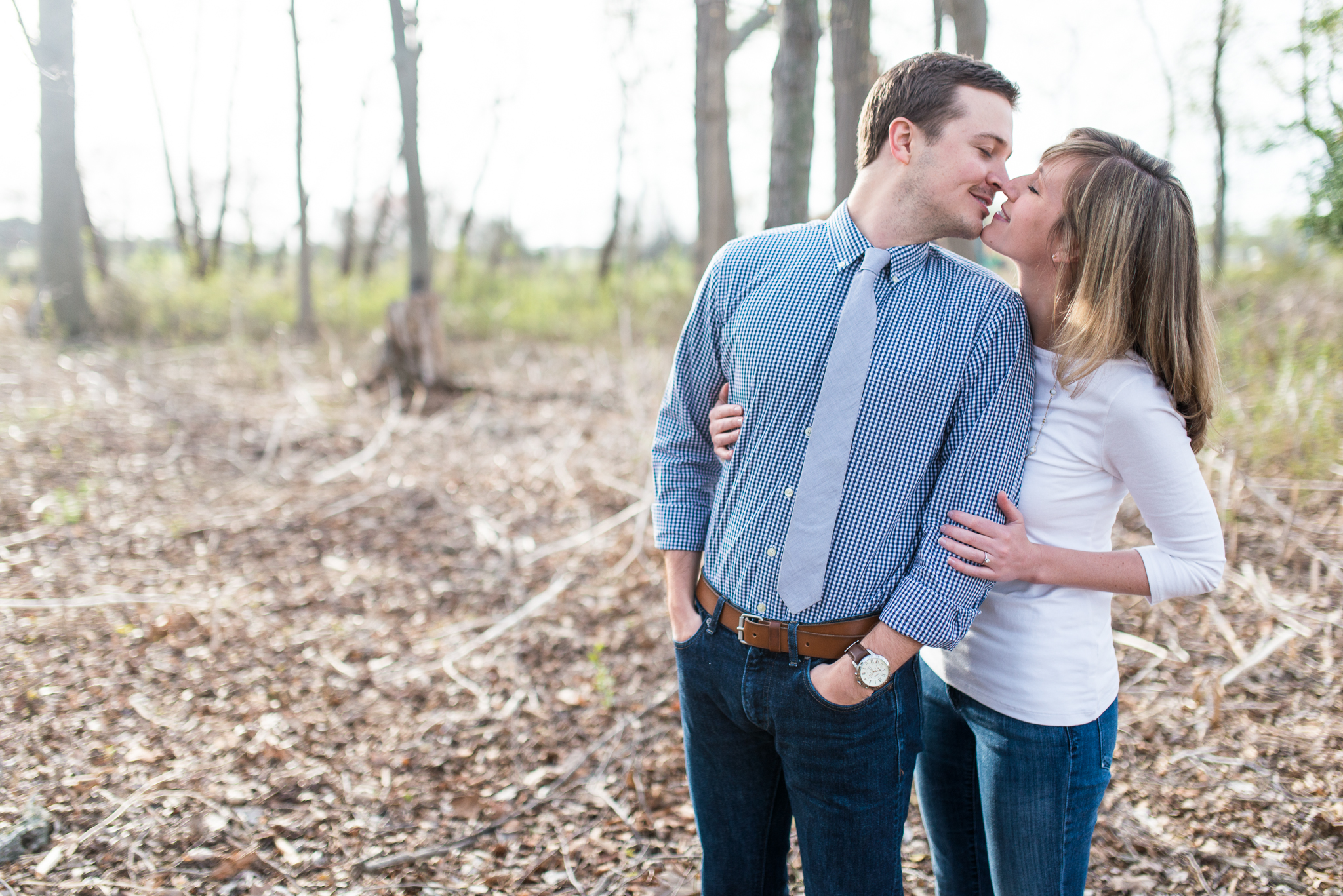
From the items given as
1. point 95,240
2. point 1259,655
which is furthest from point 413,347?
point 95,240

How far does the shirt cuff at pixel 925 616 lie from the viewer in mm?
1641

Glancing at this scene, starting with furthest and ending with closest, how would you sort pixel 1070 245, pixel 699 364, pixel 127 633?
1. pixel 127 633
2. pixel 699 364
3. pixel 1070 245

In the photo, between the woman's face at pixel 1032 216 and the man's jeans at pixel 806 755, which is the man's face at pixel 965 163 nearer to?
the woman's face at pixel 1032 216

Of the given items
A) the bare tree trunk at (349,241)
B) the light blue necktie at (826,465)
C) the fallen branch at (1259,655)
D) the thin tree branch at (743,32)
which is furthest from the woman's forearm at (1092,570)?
the bare tree trunk at (349,241)

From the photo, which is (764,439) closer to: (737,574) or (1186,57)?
(737,574)

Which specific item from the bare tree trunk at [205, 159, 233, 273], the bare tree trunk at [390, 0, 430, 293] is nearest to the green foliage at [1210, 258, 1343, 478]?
the bare tree trunk at [390, 0, 430, 293]

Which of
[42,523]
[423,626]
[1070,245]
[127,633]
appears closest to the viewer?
[1070,245]

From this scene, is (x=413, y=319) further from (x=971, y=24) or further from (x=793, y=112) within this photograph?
(x=793, y=112)

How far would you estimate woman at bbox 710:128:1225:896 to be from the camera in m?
1.62

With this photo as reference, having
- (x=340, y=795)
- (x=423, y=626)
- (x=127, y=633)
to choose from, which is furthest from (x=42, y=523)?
(x=340, y=795)

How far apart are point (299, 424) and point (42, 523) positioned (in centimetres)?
278

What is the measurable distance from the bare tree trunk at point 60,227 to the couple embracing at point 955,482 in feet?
38.0

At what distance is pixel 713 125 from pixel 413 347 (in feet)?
15.5

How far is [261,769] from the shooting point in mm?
3199
